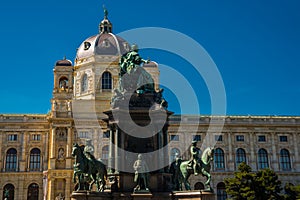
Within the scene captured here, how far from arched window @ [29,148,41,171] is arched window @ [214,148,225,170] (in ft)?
94.3

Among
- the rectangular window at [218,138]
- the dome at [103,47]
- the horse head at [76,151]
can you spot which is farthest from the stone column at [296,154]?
the horse head at [76,151]

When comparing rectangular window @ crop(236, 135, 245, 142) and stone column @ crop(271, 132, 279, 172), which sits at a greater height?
rectangular window @ crop(236, 135, 245, 142)

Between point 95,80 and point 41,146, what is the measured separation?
1382 centimetres

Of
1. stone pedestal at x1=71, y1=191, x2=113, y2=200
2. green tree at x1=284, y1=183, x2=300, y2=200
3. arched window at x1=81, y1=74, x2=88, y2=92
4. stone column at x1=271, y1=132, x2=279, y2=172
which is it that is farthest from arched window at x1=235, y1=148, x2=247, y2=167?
stone pedestal at x1=71, y1=191, x2=113, y2=200

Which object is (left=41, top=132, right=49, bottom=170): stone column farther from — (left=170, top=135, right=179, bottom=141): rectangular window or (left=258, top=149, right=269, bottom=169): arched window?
(left=258, top=149, right=269, bottom=169): arched window

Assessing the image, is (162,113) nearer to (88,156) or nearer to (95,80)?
(88,156)

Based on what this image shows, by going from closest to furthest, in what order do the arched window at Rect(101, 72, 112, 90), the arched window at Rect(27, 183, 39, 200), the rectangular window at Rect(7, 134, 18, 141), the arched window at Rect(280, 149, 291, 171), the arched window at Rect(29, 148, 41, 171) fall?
the arched window at Rect(27, 183, 39, 200) → the arched window at Rect(29, 148, 41, 171) → the rectangular window at Rect(7, 134, 18, 141) → the arched window at Rect(101, 72, 112, 90) → the arched window at Rect(280, 149, 291, 171)

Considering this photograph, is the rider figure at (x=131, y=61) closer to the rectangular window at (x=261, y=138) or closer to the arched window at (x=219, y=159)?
the arched window at (x=219, y=159)

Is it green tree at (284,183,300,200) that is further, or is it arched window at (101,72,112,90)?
arched window at (101,72,112,90)

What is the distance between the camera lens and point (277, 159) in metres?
71.2

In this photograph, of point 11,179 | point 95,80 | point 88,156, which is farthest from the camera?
point 95,80

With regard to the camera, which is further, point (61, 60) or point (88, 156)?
point (61, 60)

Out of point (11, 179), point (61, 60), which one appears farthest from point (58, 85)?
point (11, 179)

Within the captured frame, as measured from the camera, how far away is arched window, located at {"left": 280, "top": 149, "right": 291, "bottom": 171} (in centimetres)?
7162
